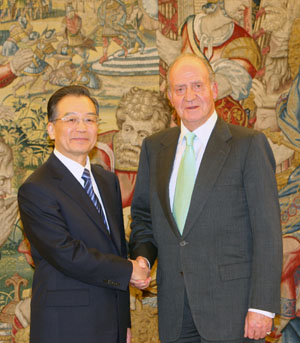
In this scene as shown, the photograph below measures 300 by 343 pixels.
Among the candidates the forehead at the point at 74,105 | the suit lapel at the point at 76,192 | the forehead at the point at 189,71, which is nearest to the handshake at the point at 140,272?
the suit lapel at the point at 76,192

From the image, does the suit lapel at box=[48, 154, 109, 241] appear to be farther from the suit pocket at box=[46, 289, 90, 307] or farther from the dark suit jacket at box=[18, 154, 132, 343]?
the suit pocket at box=[46, 289, 90, 307]

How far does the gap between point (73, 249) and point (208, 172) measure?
0.82 m

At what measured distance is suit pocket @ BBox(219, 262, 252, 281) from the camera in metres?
2.43

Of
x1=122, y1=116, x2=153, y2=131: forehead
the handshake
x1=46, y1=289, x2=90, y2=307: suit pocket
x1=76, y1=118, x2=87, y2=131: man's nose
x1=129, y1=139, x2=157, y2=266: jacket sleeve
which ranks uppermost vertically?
x1=122, y1=116, x2=153, y2=131: forehead

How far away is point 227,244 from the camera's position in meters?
2.45

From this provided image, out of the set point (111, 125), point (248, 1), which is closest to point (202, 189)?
point (111, 125)

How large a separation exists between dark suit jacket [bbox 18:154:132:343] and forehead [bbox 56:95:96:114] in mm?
358

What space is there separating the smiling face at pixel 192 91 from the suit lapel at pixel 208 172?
18 centimetres

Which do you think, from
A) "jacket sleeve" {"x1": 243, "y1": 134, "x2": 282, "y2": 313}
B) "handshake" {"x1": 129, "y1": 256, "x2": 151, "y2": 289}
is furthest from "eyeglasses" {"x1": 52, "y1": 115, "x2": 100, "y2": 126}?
"jacket sleeve" {"x1": 243, "y1": 134, "x2": 282, "y2": 313}

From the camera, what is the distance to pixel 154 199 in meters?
2.71

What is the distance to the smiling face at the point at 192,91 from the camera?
8.79ft

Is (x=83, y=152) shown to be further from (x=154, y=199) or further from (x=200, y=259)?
(x=200, y=259)

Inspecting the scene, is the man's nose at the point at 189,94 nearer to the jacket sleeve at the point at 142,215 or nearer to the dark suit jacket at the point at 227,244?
the dark suit jacket at the point at 227,244

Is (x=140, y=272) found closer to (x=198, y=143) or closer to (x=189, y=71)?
(x=198, y=143)
